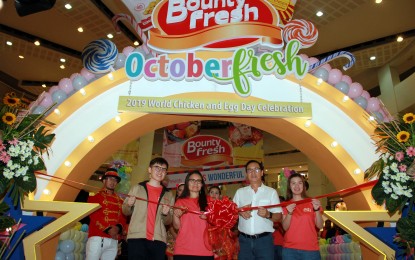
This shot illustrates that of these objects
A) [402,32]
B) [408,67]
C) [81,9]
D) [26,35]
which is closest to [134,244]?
[81,9]

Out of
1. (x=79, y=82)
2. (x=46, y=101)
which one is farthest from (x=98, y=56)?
(x=46, y=101)

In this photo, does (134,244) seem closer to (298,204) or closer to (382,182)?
(298,204)

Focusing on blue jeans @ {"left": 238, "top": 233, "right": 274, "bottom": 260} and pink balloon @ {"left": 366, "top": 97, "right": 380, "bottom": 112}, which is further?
pink balloon @ {"left": 366, "top": 97, "right": 380, "bottom": 112}

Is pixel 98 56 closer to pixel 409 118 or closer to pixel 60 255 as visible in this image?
pixel 60 255

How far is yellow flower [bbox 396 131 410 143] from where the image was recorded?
3.37 m

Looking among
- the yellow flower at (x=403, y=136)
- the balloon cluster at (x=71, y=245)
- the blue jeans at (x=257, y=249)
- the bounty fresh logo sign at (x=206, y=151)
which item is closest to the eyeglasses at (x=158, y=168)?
the blue jeans at (x=257, y=249)

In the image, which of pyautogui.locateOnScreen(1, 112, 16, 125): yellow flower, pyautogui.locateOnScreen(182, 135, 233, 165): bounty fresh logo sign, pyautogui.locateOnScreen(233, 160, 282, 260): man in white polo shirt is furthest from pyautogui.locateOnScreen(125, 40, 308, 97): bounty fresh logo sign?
pyautogui.locateOnScreen(182, 135, 233, 165): bounty fresh logo sign

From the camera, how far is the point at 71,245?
4.46 m

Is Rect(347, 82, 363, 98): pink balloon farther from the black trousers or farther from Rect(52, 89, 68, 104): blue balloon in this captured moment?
Rect(52, 89, 68, 104): blue balloon

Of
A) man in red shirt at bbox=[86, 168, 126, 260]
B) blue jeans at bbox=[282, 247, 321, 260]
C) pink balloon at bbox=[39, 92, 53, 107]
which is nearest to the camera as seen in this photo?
blue jeans at bbox=[282, 247, 321, 260]

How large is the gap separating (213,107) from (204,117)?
0.21 m

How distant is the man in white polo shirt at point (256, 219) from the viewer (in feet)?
10.3

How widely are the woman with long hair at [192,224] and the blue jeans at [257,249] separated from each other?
0.31 meters

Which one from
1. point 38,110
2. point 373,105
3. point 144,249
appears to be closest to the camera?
point 144,249
